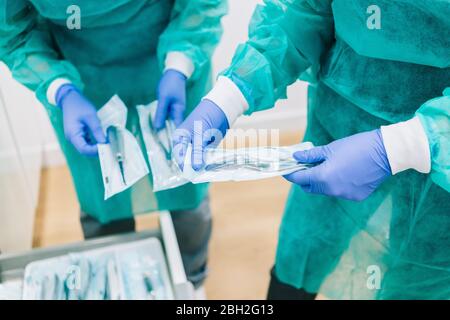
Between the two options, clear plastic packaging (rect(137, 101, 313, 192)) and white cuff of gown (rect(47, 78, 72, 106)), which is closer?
clear plastic packaging (rect(137, 101, 313, 192))

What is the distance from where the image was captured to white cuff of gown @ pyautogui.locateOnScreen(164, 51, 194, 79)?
96 centimetres

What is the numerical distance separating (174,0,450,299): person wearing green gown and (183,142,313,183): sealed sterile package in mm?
17

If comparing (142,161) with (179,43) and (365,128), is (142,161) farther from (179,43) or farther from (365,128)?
(365,128)

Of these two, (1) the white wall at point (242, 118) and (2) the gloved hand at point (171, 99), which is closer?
(2) the gloved hand at point (171, 99)

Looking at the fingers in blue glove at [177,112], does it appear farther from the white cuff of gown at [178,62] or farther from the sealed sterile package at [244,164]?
the sealed sterile package at [244,164]

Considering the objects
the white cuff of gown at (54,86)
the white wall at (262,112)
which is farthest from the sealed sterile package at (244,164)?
the white wall at (262,112)

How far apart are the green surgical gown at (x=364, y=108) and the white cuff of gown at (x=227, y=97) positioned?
12 mm

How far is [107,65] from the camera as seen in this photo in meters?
1.00

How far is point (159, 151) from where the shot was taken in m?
0.92

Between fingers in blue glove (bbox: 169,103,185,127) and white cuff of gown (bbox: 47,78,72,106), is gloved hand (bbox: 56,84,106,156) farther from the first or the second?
fingers in blue glove (bbox: 169,103,185,127)

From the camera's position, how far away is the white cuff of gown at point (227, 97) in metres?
0.80

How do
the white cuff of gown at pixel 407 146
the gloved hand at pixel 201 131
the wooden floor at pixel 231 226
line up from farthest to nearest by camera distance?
the wooden floor at pixel 231 226 < the gloved hand at pixel 201 131 < the white cuff of gown at pixel 407 146

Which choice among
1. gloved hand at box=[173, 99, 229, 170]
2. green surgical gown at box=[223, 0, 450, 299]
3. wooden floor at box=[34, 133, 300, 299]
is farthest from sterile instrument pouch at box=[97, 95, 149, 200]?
wooden floor at box=[34, 133, 300, 299]
